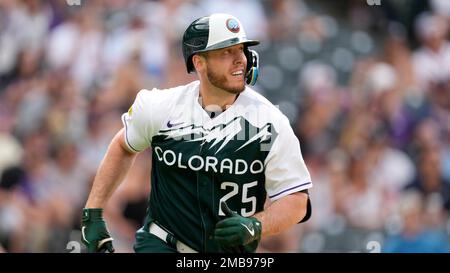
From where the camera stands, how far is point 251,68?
5.48 metres

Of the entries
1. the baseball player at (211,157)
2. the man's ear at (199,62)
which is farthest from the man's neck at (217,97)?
the man's ear at (199,62)

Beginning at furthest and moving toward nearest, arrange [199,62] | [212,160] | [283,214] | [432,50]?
[432,50], [199,62], [212,160], [283,214]

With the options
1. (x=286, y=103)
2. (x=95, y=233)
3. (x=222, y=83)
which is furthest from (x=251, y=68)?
(x=286, y=103)

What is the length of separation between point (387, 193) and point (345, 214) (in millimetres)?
560

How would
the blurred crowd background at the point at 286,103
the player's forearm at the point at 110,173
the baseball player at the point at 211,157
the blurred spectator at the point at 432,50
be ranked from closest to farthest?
the baseball player at the point at 211,157 → the player's forearm at the point at 110,173 → the blurred crowd background at the point at 286,103 → the blurred spectator at the point at 432,50

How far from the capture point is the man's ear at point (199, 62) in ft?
18.3

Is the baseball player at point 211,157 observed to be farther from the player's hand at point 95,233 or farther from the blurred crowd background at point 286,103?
the blurred crowd background at point 286,103

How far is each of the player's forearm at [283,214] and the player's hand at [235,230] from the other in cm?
9

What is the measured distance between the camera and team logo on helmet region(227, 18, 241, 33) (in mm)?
5406

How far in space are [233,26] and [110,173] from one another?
129 cm

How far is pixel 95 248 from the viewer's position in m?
5.47

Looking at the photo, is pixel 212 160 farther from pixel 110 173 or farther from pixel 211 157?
pixel 110 173
